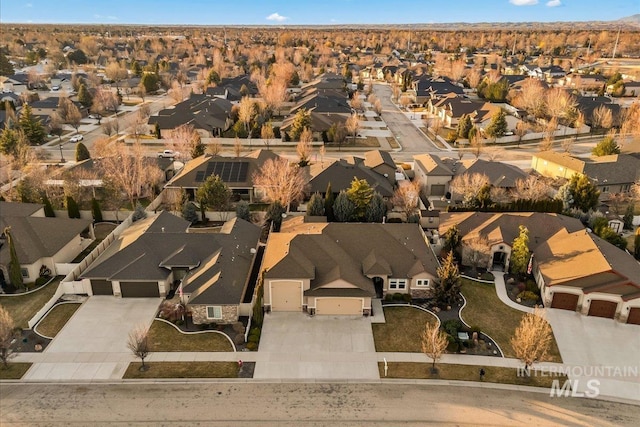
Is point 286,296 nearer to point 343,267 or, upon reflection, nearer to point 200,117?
point 343,267

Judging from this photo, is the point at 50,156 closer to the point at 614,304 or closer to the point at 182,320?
the point at 182,320

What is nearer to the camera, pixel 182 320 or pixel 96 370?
pixel 96 370

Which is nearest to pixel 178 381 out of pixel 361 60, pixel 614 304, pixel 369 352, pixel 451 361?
pixel 369 352

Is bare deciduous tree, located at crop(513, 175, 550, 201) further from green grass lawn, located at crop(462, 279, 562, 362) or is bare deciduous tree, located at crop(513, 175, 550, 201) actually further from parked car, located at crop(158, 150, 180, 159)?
parked car, located at crop(158, 150, 180, 159)

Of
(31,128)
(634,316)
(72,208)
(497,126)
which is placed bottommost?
(634,316)

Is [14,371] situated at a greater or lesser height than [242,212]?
lesser

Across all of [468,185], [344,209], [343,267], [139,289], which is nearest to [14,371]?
[139,289]
